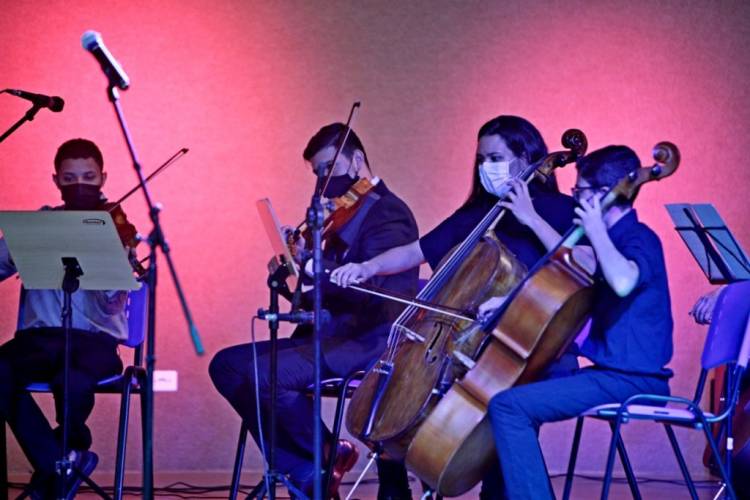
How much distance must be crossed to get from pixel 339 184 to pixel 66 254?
96 centimetres

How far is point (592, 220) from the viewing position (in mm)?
2703

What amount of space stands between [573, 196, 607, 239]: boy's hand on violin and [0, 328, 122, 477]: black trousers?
69.5 inches

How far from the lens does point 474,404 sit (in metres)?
2.76

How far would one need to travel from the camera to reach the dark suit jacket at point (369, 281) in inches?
135

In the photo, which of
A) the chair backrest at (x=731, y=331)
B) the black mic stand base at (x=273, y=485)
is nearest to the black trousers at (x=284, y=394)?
the black mic stand base at (x=273, y=485)

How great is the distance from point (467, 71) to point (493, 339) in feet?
8.00

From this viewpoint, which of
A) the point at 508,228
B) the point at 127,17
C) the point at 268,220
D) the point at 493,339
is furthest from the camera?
the point at 127,17

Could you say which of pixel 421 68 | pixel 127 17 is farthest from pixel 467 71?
pixel 127 17

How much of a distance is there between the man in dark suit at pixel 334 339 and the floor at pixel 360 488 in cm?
88

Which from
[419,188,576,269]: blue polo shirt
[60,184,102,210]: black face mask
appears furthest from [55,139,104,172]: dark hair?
[419,188,576,269]: blue polo shirt

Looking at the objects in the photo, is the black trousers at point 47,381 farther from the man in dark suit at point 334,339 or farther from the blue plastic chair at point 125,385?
→ the man in dark suit at point 334,339

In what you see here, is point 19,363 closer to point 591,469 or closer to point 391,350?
point 391,350

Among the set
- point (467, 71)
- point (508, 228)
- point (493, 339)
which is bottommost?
point (493, 339)

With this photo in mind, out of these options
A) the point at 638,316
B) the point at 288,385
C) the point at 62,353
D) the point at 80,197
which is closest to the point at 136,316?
the point at 62,353
